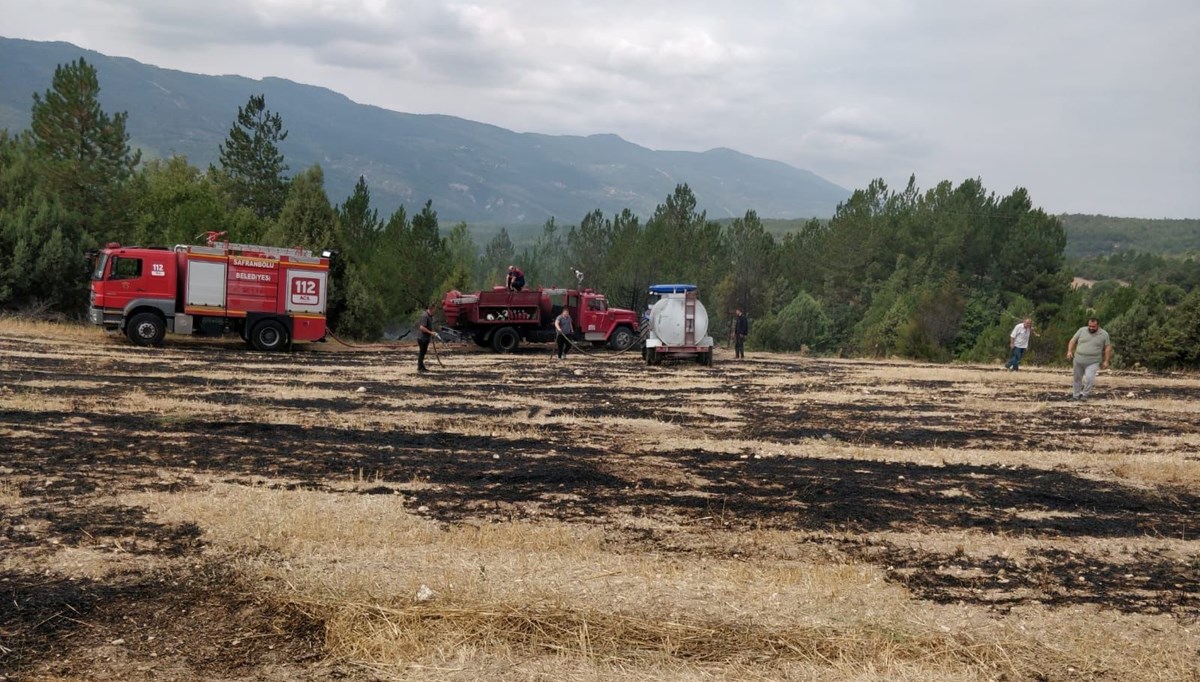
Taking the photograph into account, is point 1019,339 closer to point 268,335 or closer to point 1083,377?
point 1083,377

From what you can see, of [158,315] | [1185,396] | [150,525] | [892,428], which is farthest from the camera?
[158,315]

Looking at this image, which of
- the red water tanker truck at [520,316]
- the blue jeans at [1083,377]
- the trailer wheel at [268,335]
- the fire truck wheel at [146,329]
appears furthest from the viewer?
the red water tanker truck at [520,316]

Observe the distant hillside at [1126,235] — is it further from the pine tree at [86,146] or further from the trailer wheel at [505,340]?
the pine tree at [86,146]

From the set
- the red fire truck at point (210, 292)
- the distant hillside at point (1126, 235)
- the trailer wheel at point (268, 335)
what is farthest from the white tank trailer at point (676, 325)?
the distant hillside at point (1126, 235)

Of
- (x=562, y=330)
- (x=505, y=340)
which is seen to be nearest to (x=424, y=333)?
(x=562, y=330)

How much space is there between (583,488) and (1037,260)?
56.8 meters

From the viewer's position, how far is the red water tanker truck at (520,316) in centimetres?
3050

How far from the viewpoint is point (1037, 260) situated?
2272 inches

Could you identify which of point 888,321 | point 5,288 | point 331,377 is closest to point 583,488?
point 331,377

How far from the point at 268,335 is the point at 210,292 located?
210 centimetres

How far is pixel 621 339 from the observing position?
33.1 meters

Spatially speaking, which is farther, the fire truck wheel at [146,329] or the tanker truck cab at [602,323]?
the tanker truck cab at [602,323]

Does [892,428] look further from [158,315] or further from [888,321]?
[888,321]

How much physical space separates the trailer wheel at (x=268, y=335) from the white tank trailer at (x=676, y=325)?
1140cm
